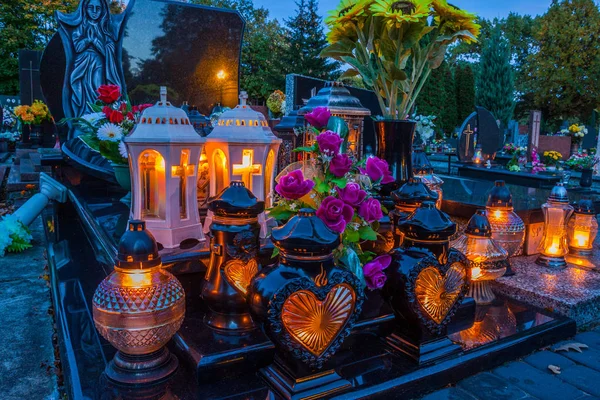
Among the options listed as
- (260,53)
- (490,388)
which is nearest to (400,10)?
(490,388)

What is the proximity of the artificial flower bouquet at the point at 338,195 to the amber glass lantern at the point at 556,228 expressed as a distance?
209 cm

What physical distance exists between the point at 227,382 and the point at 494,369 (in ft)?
4.26

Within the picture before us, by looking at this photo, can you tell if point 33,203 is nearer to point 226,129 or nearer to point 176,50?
point 176,50

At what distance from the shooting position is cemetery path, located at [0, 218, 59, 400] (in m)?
2.32

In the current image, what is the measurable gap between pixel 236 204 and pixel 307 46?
3126cm

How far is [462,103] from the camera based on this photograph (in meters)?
28.6

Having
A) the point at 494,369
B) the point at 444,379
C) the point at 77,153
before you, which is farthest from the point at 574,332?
the point at 77,153

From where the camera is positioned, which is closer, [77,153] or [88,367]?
[88,367]

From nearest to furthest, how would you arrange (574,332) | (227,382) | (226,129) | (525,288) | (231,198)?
(227,382)
(231,198)
(226,129)
(574,332)
(525,288)

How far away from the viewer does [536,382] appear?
209 cm

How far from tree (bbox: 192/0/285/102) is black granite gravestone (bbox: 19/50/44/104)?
15.6 m

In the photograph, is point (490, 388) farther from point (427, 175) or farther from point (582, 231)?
point (582, 231)

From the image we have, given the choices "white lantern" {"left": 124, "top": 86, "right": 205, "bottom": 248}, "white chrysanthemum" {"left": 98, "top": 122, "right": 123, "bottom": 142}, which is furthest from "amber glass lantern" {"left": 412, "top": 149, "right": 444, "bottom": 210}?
"white chrysanthemum" {"left": 98, "top": 122, "right": 123, "bottom": 142}

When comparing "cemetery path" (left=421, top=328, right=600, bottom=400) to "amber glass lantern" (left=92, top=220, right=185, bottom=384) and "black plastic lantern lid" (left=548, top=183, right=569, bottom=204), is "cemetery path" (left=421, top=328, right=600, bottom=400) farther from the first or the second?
"black plastic lantern lid" (left=548, top=183, right=569, bottom=204)
